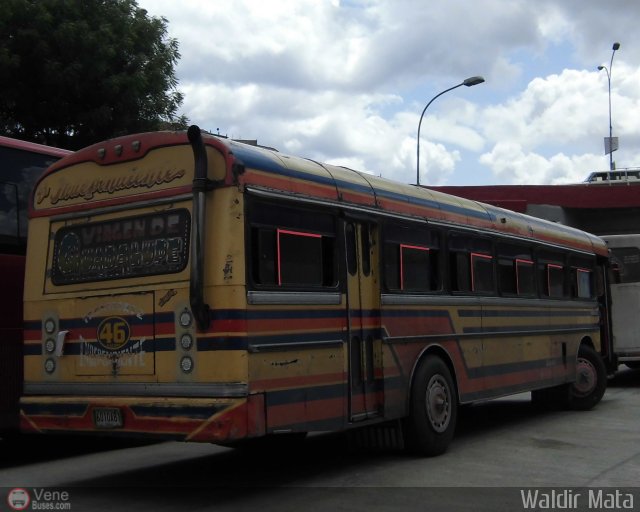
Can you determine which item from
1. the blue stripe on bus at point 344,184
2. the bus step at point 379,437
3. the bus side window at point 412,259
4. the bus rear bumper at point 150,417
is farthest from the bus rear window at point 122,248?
the bus step at point 379,437

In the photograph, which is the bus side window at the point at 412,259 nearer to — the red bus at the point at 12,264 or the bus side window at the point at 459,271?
the bus side window at the point at 459,271

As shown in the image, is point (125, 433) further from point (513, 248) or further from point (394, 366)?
point (513, 248)

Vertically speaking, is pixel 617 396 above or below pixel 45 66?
below

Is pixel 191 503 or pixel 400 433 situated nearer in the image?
pixel 191 503

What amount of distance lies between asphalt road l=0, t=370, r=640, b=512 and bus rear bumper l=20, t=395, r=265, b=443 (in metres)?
0.63

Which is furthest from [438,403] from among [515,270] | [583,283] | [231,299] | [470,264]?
[583,283]

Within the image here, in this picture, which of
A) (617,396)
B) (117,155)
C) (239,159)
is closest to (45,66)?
(117,155)

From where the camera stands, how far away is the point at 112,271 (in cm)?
750

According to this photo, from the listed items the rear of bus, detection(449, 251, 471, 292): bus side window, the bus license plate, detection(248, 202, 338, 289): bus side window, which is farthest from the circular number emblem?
detection(449, 251, 471, 292): bus side window

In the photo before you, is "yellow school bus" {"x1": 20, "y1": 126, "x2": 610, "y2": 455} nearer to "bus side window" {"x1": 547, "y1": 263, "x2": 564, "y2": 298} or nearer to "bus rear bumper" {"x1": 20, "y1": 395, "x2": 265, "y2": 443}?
"bus rear bumper" {"x1": 20, "y1": 395, "x2": 265, "y2": 443}

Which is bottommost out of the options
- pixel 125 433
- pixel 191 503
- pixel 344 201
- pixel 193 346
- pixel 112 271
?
pixel 191 503

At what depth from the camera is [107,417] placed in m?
7.15

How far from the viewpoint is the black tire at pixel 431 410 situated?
8.74 meters

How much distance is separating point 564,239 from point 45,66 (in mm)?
10616
